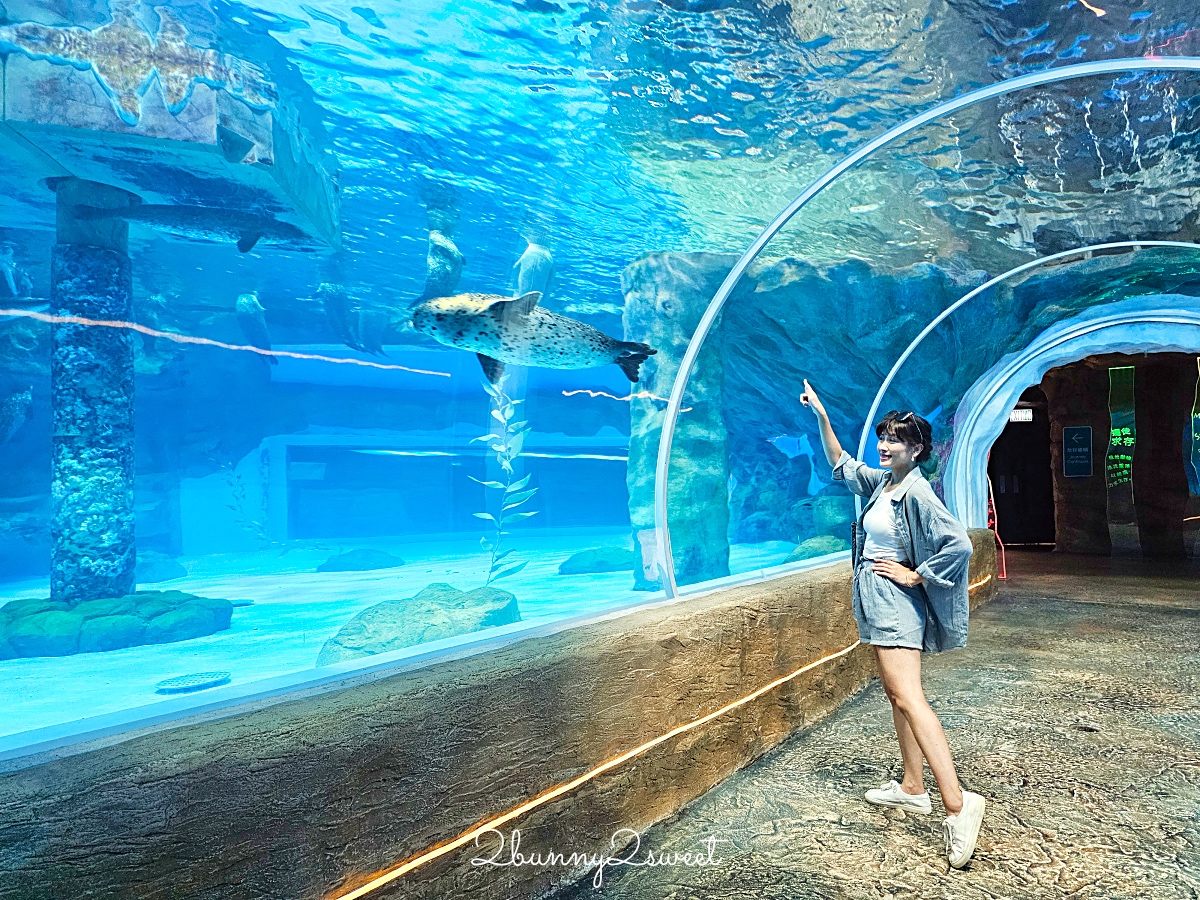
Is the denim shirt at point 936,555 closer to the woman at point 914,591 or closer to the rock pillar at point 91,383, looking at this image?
the woman at point 914,591

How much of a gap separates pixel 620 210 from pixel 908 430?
6.99 m

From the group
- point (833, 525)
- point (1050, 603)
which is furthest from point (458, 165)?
point (833, 525)

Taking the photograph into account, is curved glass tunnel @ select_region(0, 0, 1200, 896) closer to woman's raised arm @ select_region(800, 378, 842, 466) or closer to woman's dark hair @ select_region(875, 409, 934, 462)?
woman's raised arm @ select_region(800, 378, 842, 466)

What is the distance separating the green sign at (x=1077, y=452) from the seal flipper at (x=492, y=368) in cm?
1425

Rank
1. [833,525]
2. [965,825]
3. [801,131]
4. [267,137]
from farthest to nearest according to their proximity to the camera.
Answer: [833,525] → [267,137] → [801,131] → [965,825]

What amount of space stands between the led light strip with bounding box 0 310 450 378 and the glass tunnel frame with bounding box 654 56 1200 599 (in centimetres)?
656

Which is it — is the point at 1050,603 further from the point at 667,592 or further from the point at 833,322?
the point at 667,592

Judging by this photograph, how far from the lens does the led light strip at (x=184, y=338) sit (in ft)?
28.3

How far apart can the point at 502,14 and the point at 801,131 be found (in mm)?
2546

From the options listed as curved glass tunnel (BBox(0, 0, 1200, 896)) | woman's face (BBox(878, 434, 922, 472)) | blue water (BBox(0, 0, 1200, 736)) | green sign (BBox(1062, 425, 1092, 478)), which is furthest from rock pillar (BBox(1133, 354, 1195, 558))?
woman's face (BBox(878, 434, 922, 472))

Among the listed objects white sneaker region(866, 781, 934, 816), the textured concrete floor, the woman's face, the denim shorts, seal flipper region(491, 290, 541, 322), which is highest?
seal flipper region(491, 290, 541, 322)

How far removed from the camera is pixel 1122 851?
2.85m

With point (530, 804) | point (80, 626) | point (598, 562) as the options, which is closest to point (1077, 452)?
point (530, 804)

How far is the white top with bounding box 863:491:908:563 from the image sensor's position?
2926 mm
